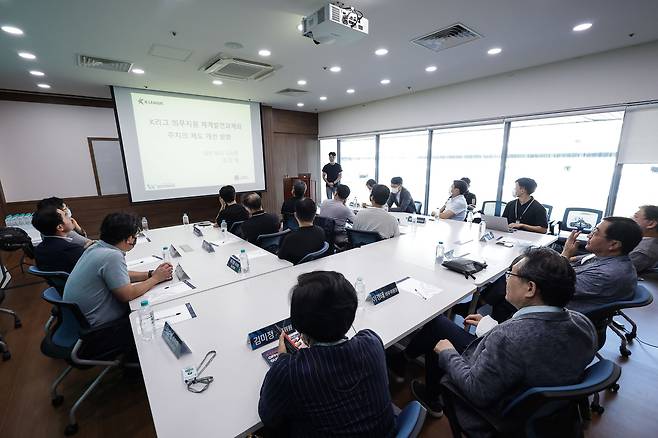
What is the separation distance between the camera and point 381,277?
212 cm

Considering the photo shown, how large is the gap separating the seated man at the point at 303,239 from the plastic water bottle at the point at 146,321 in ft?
3.68

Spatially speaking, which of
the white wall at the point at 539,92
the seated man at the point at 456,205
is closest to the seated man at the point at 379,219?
the seated man at the point at 456,205

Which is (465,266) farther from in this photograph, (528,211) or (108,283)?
(108,283)

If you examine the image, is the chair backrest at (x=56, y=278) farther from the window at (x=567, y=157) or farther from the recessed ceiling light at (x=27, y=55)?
the window at (x=567, y=157)

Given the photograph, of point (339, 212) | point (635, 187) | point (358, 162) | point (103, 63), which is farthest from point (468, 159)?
point (103, 63)

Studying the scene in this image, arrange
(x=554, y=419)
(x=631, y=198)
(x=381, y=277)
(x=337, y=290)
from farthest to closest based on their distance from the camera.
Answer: (x=631, y=198) → (x=381, y=277) → (x=554, y=419) → (x=337, y=290)

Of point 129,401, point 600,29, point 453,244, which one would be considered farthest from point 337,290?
point 600,29

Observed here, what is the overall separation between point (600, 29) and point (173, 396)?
200 inches

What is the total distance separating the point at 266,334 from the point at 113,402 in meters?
1.54

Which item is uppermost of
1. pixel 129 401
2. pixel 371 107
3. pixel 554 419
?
pixel 371 107

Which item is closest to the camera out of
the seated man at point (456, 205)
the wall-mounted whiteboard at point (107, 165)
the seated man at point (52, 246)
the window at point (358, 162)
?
the seated man at point (52, 246)

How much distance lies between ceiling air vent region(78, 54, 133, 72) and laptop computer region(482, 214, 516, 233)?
5.53 metres

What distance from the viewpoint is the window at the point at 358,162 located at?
7773mm

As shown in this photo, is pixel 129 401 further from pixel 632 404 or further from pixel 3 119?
pixel 3 119
